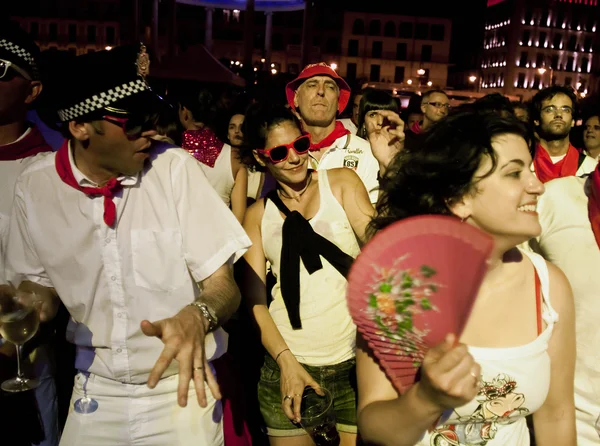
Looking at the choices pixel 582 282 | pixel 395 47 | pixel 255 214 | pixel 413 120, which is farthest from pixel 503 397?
pixel 395 47

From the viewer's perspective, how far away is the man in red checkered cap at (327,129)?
4688mm

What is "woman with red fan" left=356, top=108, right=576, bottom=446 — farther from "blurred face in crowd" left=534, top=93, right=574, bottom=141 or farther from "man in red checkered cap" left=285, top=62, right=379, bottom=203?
"blurred face in crowd" left=534, top=93, right=574, bottom=141

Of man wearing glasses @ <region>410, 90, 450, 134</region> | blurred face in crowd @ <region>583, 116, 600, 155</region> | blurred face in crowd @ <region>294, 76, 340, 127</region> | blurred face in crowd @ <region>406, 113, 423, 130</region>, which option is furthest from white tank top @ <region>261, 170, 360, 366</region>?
blurred face in crowd @ <region>406, 113, 423, 130</region>

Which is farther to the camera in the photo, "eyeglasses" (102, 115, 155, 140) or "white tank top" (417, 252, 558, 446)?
"eyeglasses" (102, 115, 155, 140)

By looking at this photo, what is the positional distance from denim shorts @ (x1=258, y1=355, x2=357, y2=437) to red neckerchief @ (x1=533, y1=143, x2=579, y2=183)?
10.4ft

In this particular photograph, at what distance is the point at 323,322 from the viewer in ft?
10.3

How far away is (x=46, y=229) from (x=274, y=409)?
158 cm

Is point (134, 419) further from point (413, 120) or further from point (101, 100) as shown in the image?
point (413, 120)

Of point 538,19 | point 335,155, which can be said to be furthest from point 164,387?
point 538,19

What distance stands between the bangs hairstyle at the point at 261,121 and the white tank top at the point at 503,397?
6.09 ft

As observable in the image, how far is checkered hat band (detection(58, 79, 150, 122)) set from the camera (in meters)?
2.25

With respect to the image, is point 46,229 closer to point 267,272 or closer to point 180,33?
point 267,272

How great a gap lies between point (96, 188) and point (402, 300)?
4.51ft

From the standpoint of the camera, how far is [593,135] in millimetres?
7301
